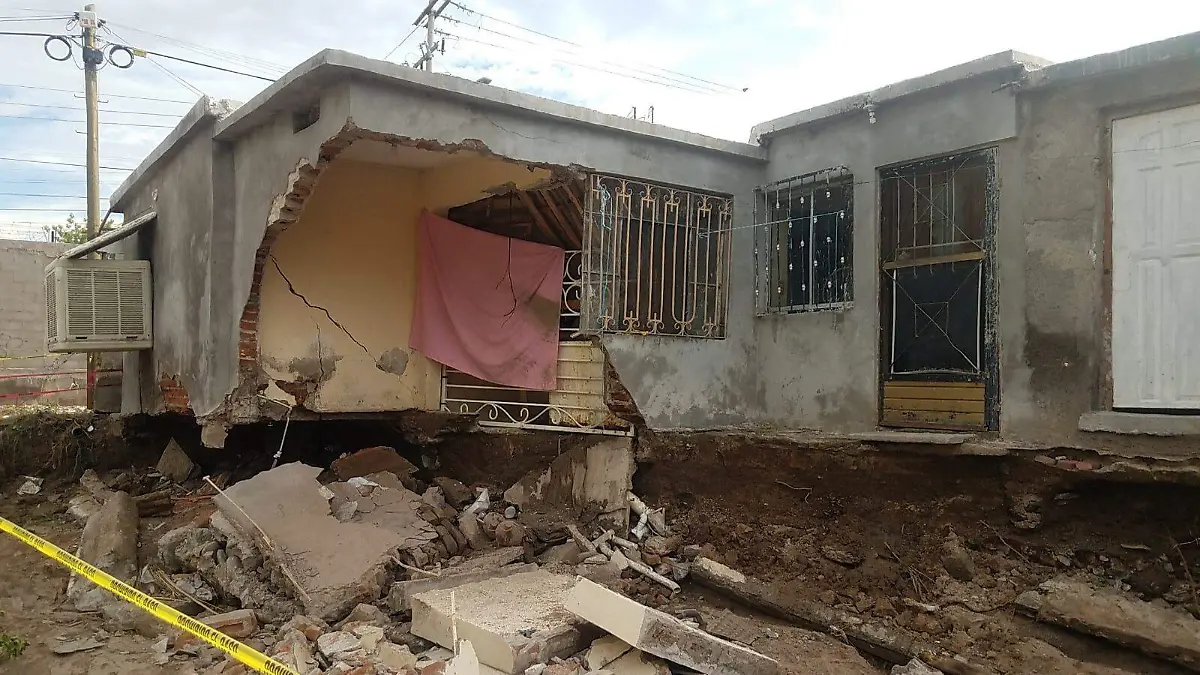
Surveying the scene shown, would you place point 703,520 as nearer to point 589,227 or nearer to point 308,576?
point 589,227

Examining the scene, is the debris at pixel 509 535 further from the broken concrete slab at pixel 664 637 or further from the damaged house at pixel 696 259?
the broken concrete slab at pixel 664 637

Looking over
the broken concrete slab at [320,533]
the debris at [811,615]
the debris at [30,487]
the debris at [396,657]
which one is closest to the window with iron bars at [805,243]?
the debris at [811,615]

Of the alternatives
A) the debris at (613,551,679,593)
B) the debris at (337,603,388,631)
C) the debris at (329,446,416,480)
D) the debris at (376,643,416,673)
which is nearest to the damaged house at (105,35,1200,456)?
the debris at (329,446,416,480)

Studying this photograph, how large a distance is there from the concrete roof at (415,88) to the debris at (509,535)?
352 cm

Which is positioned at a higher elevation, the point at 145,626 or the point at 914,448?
the point at 914,448

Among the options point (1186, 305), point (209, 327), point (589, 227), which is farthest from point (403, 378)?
point (1186, 305)

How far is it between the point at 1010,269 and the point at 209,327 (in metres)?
6.94

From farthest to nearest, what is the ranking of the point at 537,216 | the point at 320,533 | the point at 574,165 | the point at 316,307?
1. the point at 537,216
2. the point at 316,307
3. the point at 574,165
4. the point at 320,533

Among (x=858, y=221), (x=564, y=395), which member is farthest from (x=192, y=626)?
(x=858, y=221)

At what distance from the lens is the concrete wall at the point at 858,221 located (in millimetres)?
5559

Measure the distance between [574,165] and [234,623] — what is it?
4348 millimetres

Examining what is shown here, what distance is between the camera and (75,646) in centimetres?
480

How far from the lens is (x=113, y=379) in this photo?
9.91m

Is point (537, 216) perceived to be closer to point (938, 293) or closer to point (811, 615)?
point (938, 293)
